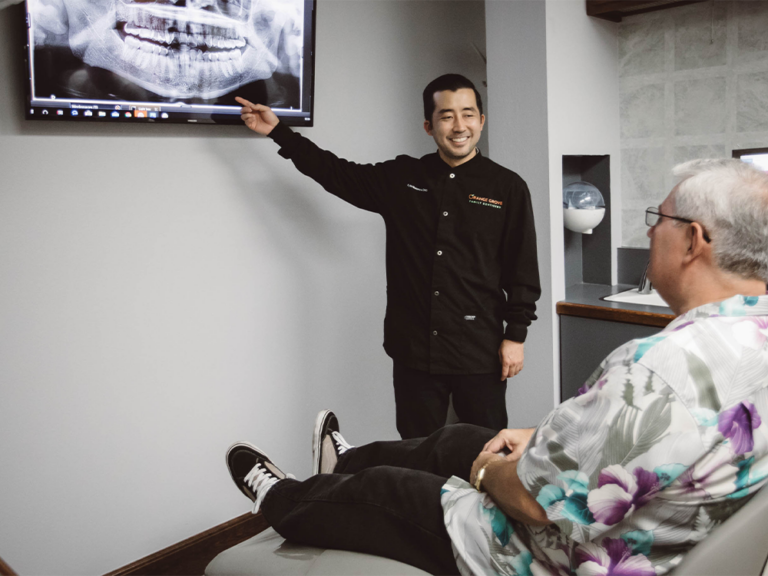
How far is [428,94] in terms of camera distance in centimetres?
229

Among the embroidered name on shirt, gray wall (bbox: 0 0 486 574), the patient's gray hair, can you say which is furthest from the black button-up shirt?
the patient's gray hair

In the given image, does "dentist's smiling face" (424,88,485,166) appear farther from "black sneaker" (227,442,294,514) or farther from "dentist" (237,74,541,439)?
"black sneaker" (227,442,294,514)

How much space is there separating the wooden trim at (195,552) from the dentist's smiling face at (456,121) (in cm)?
150

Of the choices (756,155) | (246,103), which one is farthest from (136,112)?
(756,155)

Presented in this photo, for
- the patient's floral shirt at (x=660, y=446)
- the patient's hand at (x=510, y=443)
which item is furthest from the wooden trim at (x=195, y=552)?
the patient's floral shirt at (x=660, y=446)

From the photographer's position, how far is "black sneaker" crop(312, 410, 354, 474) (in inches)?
72.4

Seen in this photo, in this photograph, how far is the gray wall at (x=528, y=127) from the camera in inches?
105

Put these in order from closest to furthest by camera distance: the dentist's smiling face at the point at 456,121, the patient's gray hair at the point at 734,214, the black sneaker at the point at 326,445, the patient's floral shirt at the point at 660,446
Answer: the patient's floral shirt at the point at 660,446, the patient's gray hair at the point at 734,214, the black sneaker at the point at 326,445, the dentist's smiling face at the point at 456,121

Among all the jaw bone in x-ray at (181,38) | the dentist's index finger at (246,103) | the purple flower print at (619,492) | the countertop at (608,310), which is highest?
the jaw bone in x-ray at (181,38)

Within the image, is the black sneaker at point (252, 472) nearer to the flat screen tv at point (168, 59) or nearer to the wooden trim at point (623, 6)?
the flat screen tv at point (168, 59)

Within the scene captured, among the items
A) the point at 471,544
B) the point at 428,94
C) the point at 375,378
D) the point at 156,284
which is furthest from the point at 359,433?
the point at 471,544

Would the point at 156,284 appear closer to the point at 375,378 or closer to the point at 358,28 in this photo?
the point at 375,378

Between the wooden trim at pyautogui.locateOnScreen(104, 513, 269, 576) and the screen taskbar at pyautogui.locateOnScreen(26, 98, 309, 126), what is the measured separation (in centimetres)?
140

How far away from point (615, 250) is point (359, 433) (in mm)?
1433
